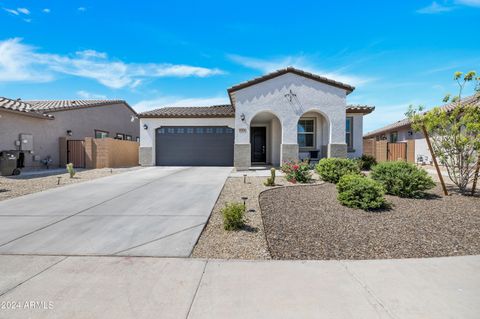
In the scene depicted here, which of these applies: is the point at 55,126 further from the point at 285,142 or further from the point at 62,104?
the point at 285,142

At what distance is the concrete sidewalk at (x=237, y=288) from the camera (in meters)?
2.29

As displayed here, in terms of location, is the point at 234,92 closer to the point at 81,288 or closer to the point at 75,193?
the point at 75,193

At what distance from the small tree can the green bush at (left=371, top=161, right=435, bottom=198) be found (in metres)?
1.34

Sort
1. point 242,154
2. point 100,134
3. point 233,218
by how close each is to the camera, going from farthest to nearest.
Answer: point 100,134
point 242,154
point 233,218

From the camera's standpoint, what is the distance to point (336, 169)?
921 cm

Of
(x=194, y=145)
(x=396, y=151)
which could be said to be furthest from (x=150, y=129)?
(x=396, y=151)

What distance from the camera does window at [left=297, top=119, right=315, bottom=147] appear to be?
15.1 metres

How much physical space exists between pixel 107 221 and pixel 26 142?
1366 centimetres

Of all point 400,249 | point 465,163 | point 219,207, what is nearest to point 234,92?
point 219,207

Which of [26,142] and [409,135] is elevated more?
[409,135]

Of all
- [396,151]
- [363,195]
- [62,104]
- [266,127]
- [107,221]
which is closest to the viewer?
[107,221]

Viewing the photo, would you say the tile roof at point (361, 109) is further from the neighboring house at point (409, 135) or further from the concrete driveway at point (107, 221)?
the concrete driveway at point (107, 221)

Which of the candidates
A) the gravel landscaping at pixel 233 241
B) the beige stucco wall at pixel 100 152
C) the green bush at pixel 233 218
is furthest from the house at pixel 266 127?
the green bush at pixel 233 218

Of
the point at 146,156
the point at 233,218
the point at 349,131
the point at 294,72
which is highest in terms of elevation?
the point at 294,72
